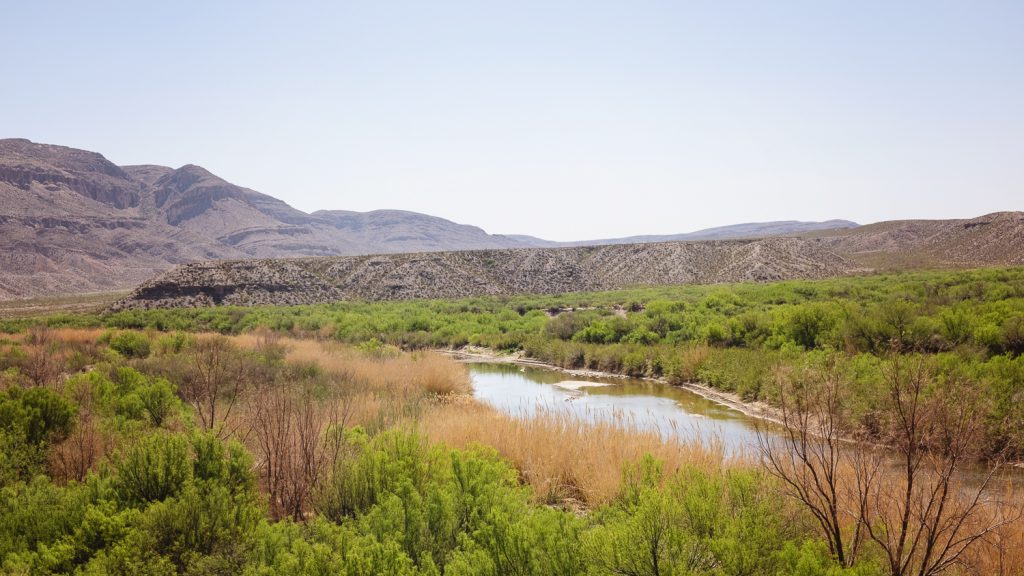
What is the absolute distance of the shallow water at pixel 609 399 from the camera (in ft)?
44.0

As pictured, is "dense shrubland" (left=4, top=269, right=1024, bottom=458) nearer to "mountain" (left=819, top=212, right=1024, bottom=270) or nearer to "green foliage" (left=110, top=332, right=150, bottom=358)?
"green foliage" (left=110, top=332, right=150, bottom=358)

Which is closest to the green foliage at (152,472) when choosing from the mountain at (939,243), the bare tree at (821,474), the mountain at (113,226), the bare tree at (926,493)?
the bare tree at (821,474)

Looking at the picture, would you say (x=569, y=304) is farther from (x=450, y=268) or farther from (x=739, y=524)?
(x=739, y=524)

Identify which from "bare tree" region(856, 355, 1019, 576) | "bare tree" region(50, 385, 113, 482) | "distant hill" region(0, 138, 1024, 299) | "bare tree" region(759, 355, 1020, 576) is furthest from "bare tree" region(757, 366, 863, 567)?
"distant hill" region(0, 138, 1024, 299)

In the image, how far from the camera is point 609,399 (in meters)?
17.5

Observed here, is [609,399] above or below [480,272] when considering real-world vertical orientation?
below

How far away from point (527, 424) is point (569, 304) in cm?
3270

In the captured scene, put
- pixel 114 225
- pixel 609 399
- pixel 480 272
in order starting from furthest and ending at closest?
1. pixel 114 225
2. pixel 480 272
3. pixel 609 399

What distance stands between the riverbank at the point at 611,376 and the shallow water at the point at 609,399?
11.3 inches

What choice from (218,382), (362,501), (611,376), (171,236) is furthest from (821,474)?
(171,236)

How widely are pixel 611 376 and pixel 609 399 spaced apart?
436 centimetres

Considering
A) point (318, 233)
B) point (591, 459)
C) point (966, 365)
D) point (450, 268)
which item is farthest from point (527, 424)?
point (318, 233)

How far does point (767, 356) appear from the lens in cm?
1783

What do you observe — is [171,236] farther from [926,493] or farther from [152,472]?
[926,493]
